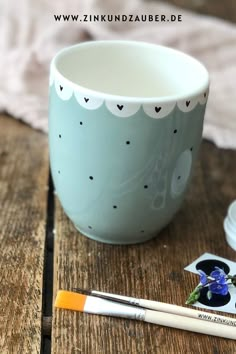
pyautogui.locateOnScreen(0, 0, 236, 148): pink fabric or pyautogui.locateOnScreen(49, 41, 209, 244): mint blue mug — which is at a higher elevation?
pyautogui.locateOnScreen(49, 41, 209, 244): mint blue mug

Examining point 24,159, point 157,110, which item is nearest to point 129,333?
point 157,110

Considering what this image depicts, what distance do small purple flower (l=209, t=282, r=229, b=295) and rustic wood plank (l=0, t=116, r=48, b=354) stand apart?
13 centimetres

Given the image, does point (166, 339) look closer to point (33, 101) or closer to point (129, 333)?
point (129, 333)

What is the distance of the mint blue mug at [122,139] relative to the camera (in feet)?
1.36

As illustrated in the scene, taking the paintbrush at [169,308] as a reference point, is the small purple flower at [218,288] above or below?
below

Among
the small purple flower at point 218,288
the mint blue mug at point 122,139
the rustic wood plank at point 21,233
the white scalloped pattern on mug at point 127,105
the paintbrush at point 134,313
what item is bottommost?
the rustic wood plank at point 21,233

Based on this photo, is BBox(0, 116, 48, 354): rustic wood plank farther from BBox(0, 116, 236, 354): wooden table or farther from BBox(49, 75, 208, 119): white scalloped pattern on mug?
BBox(49, 75, 208, 119): white scalloped pattern on mug

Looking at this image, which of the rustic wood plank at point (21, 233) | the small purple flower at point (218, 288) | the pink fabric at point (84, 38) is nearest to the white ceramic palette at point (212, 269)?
the small purple flower at point (218, 288)

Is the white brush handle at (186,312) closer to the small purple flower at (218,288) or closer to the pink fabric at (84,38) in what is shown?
the small purple flower at (218,288)

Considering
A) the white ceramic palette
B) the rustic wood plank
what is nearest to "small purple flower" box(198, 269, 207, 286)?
the white ceramic palette

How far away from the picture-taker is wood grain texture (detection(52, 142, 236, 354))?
1.26ft

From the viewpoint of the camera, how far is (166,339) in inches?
15.3

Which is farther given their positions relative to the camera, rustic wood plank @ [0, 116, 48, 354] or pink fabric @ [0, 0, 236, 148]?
pink fabric @ [0, 0, 236, 148]

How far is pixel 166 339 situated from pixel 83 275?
0.29 feet
